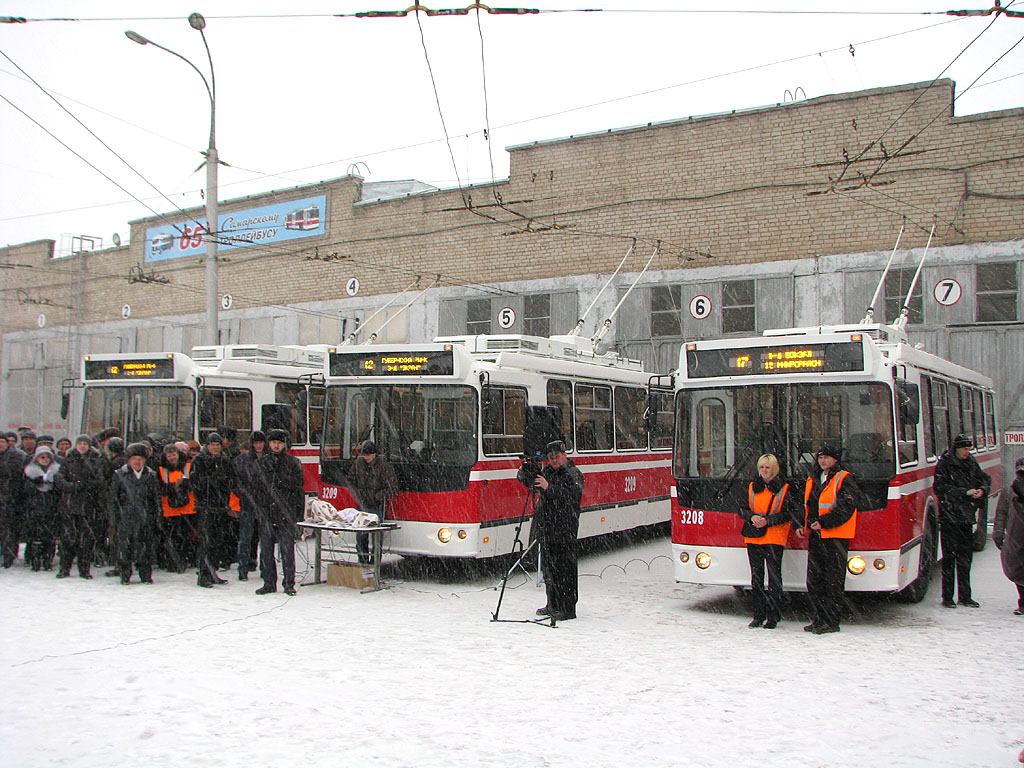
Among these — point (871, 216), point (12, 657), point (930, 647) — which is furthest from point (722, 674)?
point (871, 216)

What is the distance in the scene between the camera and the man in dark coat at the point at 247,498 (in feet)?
36.4

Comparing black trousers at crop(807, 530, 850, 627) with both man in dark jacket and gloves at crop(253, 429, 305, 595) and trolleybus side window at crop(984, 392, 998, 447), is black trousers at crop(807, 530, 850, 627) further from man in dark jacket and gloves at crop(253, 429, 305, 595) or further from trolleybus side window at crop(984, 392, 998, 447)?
trolleybus side window at crop(984, 392, 998, 447)

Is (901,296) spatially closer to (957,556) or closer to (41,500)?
(957,556)

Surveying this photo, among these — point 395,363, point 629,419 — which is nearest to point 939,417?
point 629,419

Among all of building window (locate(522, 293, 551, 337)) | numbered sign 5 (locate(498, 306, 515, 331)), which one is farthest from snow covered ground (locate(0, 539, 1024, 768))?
numbered sign 5 (locate(498, 306, 515, 331))

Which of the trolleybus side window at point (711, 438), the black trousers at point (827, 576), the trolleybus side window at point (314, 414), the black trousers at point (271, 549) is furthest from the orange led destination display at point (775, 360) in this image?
the trolleybus side window at point (314, 414)

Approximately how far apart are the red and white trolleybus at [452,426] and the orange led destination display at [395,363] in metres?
0.01

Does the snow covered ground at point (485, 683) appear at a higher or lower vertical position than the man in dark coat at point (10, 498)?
lower

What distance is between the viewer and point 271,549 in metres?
11.0

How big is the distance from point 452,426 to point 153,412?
5.32m

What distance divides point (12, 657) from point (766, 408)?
23.1 feet

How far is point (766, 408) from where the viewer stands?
9.75 metres

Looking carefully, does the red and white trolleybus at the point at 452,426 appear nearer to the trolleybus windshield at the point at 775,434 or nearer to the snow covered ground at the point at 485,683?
the snow covered ground at the point at 485,683

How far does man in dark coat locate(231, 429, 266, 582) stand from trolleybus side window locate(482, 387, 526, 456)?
8.83ft
